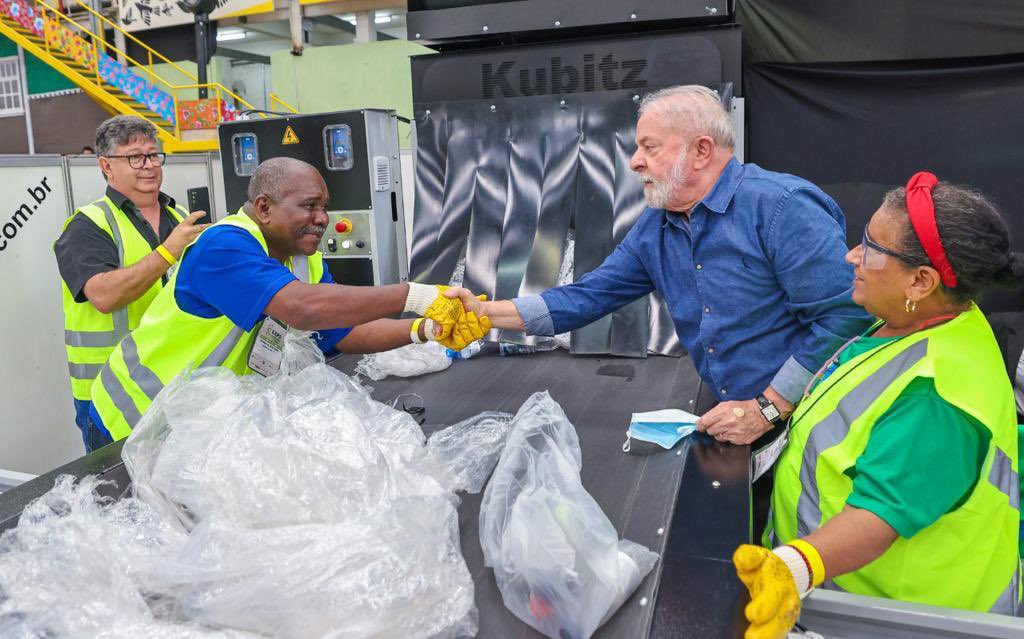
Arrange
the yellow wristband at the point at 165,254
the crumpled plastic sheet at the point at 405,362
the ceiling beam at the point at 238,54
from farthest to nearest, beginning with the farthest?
the ceiling beam at the point at 238,54 → the yellow wristband at the point at 165,254 → the crumpled plastic sheet at the point at 405,362

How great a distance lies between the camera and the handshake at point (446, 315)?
2.09m

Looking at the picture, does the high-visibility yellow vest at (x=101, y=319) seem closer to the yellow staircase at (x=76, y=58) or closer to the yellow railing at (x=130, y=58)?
the yellow railing at (x=130, y=58)

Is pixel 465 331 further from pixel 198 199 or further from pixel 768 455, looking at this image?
pixel 198 199

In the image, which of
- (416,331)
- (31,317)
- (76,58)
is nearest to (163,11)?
(76,58)

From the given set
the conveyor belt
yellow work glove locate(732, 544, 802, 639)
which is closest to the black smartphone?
the conveyor belt

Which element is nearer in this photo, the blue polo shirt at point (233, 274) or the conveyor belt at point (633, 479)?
the conveyor belt at point (633, 479)

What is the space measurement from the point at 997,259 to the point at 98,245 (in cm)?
259

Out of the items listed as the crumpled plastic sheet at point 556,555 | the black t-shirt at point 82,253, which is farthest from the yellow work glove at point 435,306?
the black t-shirt at point 82,253

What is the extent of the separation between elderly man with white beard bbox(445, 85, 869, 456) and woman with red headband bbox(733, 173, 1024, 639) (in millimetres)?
332

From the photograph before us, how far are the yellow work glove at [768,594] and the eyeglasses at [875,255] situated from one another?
55 cm

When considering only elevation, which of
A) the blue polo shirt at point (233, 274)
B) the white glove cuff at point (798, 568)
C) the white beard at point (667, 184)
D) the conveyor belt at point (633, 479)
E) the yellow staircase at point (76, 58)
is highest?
the yellow staircase at point (76, 58)

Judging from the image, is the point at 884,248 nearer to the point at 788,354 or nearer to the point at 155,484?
the point at 788,354

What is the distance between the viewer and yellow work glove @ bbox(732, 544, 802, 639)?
998 mm

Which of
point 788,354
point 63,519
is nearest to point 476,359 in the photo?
point 788,354
